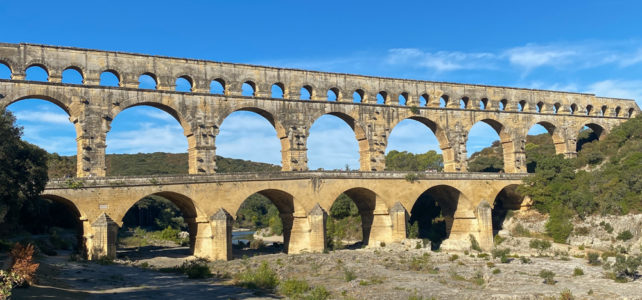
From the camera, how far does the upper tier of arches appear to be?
3334cm

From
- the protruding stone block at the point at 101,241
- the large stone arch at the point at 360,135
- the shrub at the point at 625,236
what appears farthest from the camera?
the large stone arch at the point at 360,135

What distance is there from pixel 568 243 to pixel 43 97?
3381 centimetres

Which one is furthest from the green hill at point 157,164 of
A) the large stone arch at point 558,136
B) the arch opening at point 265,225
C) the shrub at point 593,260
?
the shrub at point 593,260

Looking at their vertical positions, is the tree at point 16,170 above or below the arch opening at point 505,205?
above

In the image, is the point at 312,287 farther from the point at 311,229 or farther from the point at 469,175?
the point at 469,175

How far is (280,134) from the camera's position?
39.8 metres

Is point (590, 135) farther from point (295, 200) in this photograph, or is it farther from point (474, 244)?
point (295, 200)

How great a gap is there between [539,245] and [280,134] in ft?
59.9

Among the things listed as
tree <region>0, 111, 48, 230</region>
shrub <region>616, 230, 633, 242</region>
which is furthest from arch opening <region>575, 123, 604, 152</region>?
tree <region>0, 111, 48, 230</region>

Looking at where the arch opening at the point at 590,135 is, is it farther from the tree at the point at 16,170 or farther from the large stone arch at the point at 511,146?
the tree at the point at 16,170

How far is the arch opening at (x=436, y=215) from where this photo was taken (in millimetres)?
42969

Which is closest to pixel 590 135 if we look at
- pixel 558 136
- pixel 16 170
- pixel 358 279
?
pixel 558 136

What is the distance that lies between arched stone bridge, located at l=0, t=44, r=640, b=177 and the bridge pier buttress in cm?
407

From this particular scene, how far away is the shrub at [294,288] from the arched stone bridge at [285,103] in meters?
15.0
